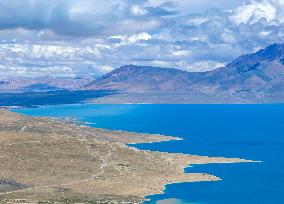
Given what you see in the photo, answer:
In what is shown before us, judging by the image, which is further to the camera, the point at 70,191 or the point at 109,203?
the point at 70,191

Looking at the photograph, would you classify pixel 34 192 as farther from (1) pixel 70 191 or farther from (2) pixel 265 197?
(2) pixel 265 197

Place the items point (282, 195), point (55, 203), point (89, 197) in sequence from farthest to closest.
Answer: point (282, 195)
point (89, 197)
point (55, 203)

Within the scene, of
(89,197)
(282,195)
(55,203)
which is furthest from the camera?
(282,195)

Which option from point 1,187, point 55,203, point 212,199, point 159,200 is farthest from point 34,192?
point 212,199

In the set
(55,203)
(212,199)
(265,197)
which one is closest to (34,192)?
(55,203)

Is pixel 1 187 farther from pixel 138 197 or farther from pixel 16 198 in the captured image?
pixel 138 197

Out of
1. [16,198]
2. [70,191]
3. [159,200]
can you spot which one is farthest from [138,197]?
[16,198]

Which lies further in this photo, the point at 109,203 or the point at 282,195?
the point at 282,195

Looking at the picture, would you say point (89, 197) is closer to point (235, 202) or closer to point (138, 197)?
point (138, 197)
